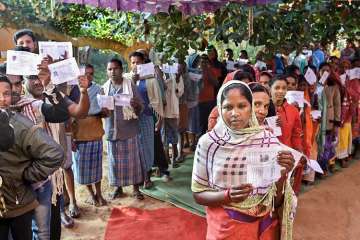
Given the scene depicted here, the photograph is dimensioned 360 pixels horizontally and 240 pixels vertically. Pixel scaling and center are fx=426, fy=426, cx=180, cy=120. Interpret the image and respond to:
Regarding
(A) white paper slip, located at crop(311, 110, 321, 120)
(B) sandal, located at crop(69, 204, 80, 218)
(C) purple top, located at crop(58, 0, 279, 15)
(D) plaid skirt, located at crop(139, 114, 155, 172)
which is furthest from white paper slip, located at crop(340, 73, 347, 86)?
(B) sandal, located at crop(69, 204, 80, 218)

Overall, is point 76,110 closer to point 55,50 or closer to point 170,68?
point 55,50

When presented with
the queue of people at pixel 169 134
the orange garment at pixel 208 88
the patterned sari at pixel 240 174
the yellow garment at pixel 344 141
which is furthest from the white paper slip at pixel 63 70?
the yellow garment at pixel 344 141

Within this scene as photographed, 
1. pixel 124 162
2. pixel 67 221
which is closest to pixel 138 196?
pixel 124 162

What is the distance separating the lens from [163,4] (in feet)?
12.9

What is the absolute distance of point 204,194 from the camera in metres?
2.05

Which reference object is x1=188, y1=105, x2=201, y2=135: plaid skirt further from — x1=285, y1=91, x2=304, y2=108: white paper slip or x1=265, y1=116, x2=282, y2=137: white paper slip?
x1=265, y1=116, x2=282, y2=137: white paper slip

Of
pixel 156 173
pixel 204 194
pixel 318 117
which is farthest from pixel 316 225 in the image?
pixel 204 194

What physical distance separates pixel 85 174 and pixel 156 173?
133cm

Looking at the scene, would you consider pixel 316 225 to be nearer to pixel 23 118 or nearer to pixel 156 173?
pixel 156 173

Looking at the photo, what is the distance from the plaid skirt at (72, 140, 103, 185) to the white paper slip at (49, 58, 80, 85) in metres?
1.83

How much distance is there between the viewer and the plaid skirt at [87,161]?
440 centimetres

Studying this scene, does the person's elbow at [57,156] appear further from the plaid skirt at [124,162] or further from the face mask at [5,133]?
the plaid skirt at [124,162]

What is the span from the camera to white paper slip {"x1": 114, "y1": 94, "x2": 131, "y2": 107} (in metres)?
4.40

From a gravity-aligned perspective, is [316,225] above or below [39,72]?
below
